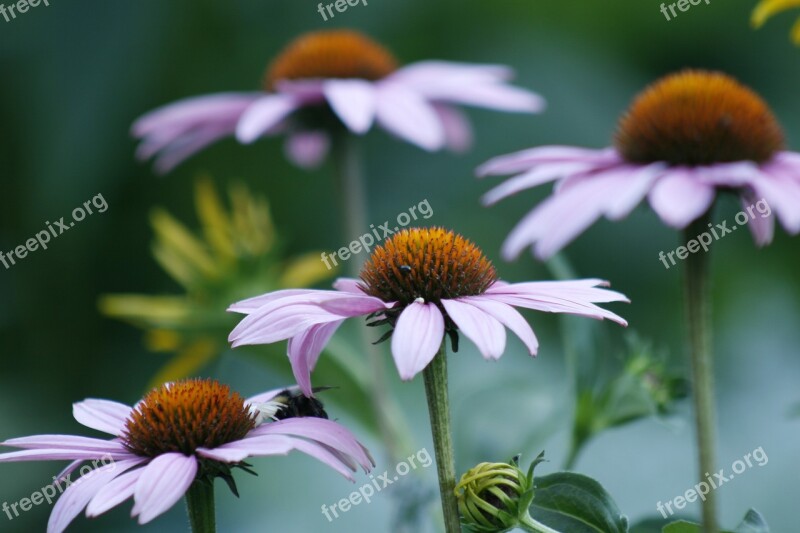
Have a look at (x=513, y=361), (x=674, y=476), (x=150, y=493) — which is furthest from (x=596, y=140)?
(x=150, y=493)

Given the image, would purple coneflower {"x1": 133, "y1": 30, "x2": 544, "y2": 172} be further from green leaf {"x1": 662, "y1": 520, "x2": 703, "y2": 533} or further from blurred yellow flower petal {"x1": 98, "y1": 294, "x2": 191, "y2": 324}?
green leaf {"x1": 662, "y1": 520, "x2": 703, "y2": 533}

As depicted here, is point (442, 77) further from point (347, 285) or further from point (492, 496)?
point (492, 496)

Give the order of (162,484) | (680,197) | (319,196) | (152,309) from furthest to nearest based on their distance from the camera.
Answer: (319,196) → (152,309) → (680,197) → (162,484)

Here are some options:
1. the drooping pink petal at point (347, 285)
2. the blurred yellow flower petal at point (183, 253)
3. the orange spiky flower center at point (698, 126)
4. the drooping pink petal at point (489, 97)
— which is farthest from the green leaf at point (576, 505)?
the blurred yellow flower petal at point (183, 253)

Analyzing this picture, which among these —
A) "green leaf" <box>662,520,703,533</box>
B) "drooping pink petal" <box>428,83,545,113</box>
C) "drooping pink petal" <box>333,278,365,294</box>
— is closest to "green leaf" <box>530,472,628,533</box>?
"green leaf" <box>662,520,703,533</box>

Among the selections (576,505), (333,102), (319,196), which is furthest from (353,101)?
(319,196)

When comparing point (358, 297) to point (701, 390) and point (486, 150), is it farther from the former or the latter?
point (486, 150)
